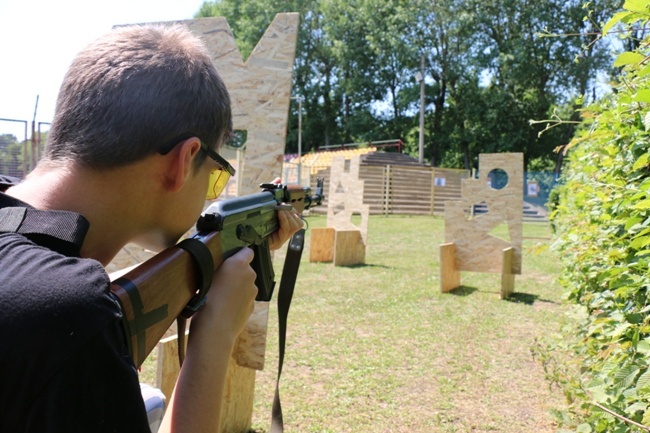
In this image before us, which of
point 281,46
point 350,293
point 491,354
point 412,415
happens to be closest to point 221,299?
point 281,46

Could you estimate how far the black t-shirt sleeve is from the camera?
80 centimetres

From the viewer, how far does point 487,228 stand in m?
7.86

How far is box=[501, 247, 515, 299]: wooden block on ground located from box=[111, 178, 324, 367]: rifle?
6172 millimetres

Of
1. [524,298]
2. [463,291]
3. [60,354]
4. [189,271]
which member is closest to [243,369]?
[189,271]

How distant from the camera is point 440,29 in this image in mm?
40812

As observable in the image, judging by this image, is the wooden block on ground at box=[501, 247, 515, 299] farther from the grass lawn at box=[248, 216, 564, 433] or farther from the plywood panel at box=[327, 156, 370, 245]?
the plywood panel at box=[327, 156, 370, 245]

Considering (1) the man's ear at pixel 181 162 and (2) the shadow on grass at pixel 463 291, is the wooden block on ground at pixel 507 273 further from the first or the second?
(1) the man's ear at pixel 181 162

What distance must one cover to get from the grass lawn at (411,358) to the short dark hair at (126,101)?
2421 mm

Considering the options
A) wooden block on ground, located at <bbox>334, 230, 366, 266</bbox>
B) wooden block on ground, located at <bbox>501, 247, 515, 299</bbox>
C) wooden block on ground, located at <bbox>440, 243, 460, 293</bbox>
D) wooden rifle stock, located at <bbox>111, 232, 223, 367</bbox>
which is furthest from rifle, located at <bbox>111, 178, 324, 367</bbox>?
wooden block on ground, located at <bbox>334, 230, 366, 266</bbox>

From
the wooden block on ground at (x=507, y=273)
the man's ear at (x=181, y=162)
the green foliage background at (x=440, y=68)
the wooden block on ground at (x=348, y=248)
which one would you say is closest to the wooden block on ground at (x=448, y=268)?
the wooden block on ground at (x=507, y=273)

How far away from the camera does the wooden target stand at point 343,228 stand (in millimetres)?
10375

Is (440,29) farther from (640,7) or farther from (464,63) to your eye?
(640,7)

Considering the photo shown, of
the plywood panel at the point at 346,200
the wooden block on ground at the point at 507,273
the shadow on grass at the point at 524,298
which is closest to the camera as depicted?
the shadow on grass at the point at 524,298

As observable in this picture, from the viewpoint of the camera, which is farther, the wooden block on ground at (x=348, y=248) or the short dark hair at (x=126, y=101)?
the wooden block on ground at (x=348, y=248)
